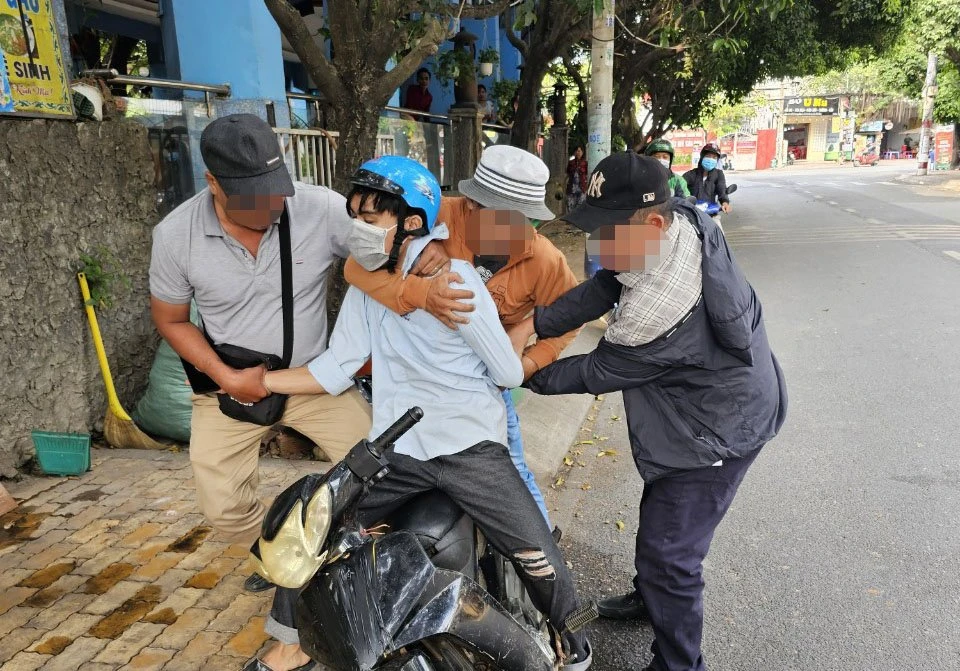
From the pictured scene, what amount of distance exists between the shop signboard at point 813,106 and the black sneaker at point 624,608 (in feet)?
211

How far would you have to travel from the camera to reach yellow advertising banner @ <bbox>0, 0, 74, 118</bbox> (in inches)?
152

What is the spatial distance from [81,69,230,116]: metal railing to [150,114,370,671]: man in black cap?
3009mm

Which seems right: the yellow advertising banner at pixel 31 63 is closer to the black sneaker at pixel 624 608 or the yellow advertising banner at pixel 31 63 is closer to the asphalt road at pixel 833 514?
the asphalt road at pixel 833 514

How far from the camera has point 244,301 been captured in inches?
98.4

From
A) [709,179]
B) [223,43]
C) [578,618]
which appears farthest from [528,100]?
[578,618]

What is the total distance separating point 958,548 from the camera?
3.20m

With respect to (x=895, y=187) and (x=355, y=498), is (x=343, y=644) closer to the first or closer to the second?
(x=355, y=498)

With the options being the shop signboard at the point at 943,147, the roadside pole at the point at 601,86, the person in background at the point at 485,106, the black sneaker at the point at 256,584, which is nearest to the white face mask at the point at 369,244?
the black sneaker at the point at 256,584

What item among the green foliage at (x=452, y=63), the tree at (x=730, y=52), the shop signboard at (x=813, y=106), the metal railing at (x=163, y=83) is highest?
the shop signboard at (x=813, y=106)

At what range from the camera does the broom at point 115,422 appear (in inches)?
171

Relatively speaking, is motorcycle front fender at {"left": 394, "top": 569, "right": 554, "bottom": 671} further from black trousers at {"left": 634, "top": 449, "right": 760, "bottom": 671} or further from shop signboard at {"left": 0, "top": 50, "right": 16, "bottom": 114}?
shop signboard at {"left": 0, "top": 50, "right": 16, "bottom": 114}

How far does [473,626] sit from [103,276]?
358 cm

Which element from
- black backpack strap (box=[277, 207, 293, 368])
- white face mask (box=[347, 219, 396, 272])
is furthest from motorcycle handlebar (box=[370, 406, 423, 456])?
black backpack strap (box=[277, 207, 293, 368])

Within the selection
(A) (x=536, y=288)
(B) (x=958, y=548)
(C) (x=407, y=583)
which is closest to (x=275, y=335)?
(A) (x=536, y=288)
